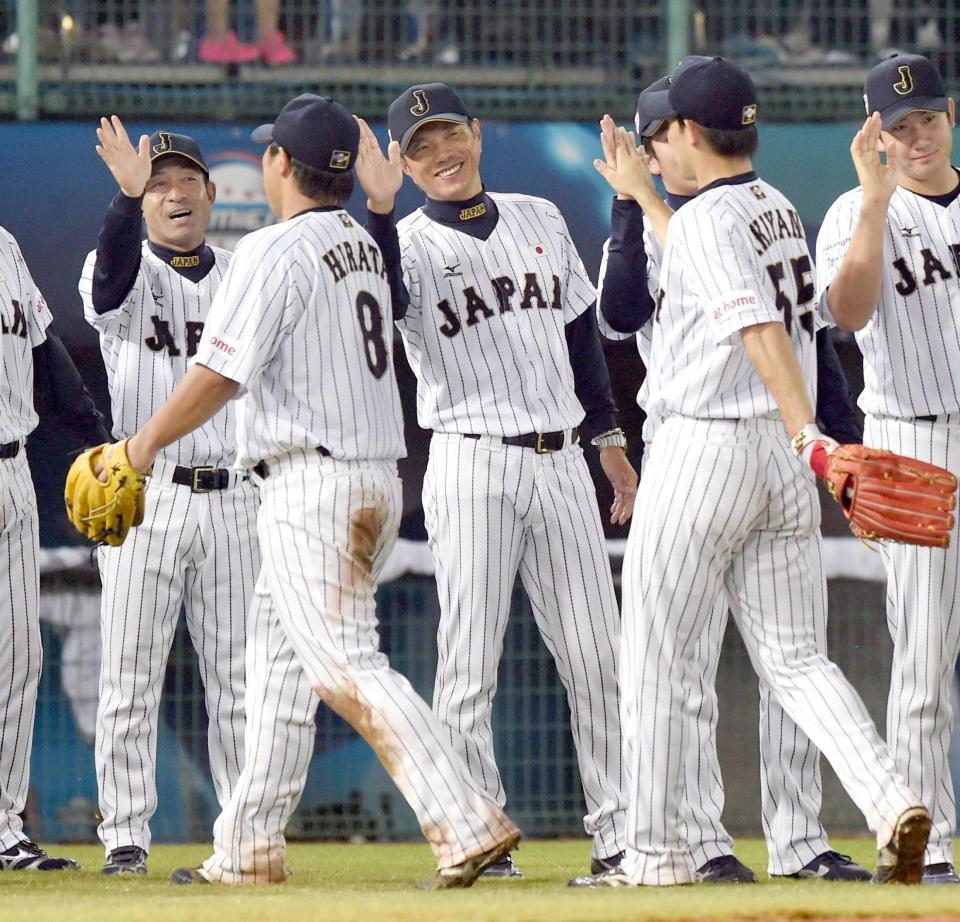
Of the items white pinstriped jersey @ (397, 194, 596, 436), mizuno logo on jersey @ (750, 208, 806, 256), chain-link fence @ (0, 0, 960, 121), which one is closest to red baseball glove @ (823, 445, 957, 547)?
mizuno logo on jersey @ (750, 208, 806, 256)

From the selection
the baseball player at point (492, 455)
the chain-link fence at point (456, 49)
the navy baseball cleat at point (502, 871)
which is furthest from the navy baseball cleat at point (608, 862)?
the chain-link fence at point (456, 49)

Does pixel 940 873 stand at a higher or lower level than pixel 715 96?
lower

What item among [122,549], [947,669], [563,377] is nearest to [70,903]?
[122,549]

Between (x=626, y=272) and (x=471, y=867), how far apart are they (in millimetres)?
1453

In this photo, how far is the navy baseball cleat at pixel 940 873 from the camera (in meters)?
4.29

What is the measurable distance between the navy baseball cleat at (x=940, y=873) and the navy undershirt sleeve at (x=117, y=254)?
2538 millimetres

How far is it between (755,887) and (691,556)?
772mm

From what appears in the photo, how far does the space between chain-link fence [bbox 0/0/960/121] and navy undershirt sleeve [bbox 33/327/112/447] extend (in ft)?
7.32

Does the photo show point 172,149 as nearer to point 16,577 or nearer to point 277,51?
point 16,577

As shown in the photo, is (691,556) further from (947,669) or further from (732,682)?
(732,682)

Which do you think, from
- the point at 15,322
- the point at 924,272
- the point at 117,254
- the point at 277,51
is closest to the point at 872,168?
the point at 924,272

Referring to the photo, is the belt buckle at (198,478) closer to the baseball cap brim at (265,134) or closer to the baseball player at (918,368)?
the baseball cap brim at (265,134)

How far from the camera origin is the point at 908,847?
3.66 metres

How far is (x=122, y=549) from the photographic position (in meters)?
5.00
